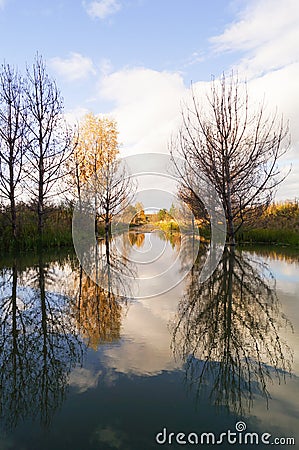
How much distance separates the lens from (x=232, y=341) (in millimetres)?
2092

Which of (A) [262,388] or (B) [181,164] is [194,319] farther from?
(B) [181,164]

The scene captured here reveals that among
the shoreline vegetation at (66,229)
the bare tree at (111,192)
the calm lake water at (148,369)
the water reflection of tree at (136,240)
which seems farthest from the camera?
the water reflection of tree at (136,240)

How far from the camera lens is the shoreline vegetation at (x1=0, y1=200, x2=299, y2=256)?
8.42 metres

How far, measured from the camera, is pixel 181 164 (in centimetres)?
868

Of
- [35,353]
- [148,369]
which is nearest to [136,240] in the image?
[35,353]

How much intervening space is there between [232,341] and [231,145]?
22.6 feet

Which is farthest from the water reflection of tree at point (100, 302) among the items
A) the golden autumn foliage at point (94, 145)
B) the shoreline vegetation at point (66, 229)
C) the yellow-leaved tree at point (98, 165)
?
the golden autumn foliage at point (94, 145)

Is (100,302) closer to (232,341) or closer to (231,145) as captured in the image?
(232,341)

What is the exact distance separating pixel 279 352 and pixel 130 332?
892 mm

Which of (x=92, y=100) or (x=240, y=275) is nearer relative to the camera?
(x=240, y=275)

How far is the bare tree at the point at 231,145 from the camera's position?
8.13 m

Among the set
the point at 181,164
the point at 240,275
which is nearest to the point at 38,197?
the point at 181,164

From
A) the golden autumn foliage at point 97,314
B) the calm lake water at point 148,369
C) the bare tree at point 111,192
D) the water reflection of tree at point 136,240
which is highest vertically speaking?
the bare tree at point 111,192

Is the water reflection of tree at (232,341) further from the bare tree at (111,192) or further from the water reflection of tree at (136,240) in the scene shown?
the water reflection of tree at (136,240)
